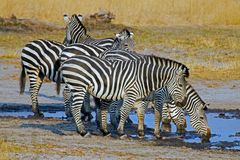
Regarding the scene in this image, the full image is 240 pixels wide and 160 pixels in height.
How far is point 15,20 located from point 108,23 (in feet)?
15.3

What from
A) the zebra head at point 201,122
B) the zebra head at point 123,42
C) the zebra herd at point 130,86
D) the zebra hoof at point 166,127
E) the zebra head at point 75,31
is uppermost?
the zebra head at point 75,31

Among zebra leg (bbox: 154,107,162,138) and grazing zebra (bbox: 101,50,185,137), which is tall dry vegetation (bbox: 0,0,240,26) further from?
zebra leg (bbox: 154,107,162,138)

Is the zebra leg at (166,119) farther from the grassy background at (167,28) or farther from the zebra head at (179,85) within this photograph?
the grassy background at (167,28)

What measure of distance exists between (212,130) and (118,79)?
2.78 meters

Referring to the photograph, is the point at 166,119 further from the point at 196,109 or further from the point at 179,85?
the point at 179,85

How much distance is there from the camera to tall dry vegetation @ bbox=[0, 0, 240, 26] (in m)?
47.9

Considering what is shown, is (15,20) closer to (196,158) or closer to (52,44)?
(52,44)

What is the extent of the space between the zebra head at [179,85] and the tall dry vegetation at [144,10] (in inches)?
1290

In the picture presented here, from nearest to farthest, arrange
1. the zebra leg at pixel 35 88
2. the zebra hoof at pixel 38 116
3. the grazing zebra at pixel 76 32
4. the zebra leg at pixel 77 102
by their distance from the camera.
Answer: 1. the zebra leg at pixel 77 102
2. the zebra hoof at pixel 38 116
3. the zebra leg at pixel 35 88
4. the grazing zebra at pixel 76 32

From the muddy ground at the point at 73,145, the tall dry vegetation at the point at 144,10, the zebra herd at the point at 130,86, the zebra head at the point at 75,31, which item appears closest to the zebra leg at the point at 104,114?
the zebra herd at the point at 130,86

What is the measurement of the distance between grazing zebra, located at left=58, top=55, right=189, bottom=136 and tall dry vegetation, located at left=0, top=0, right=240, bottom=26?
32.8m

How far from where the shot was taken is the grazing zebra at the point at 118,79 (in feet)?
45.9

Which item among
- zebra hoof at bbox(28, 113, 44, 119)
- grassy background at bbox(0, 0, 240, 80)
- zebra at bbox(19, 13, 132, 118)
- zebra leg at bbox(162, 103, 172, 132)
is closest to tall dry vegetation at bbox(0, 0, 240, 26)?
grassy background at bbox(0, 0, 240, 80)

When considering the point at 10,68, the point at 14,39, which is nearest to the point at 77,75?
the point at 10,68
